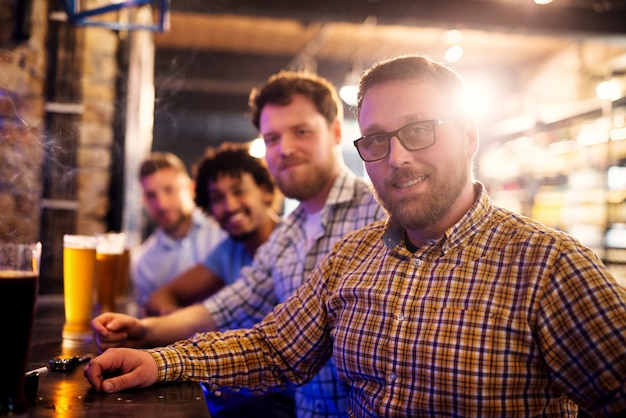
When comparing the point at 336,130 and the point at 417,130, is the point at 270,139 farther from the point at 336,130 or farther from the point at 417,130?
the point at 417,130

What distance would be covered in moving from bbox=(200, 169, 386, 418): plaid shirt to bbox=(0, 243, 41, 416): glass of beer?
1.15 meters

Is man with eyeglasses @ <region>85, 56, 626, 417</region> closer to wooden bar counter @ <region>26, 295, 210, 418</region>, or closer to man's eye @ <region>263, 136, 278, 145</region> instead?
wooden bar counter @ <region>26, 295, 210, 418</region>

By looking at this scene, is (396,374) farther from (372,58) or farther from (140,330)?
(372,58)

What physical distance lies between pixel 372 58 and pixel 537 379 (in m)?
7.18

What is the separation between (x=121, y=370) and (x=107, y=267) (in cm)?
105

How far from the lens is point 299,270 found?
2217 millimetres

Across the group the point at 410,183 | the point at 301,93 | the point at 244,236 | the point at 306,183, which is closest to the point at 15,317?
the point at 410,183

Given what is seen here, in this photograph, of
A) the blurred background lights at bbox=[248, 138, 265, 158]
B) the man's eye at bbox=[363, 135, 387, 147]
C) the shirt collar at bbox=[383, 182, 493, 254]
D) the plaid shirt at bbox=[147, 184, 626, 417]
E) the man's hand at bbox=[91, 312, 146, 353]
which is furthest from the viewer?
the blurred background lights at bbox=[248, 138, 265, 158]

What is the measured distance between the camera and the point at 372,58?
7.91m

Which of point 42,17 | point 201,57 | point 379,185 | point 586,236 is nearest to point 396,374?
point 379,185

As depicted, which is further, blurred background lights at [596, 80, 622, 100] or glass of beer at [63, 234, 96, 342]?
blurred background lights at [596, 80, 622, 100]

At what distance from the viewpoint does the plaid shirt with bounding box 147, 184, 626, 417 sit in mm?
1106

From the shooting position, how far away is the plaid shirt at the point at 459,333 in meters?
1.11

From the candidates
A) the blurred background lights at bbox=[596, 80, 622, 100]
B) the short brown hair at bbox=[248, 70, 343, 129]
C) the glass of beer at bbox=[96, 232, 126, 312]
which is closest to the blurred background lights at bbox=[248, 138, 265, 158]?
the short brown hair at bbox=[248, 70, 343, 129]
